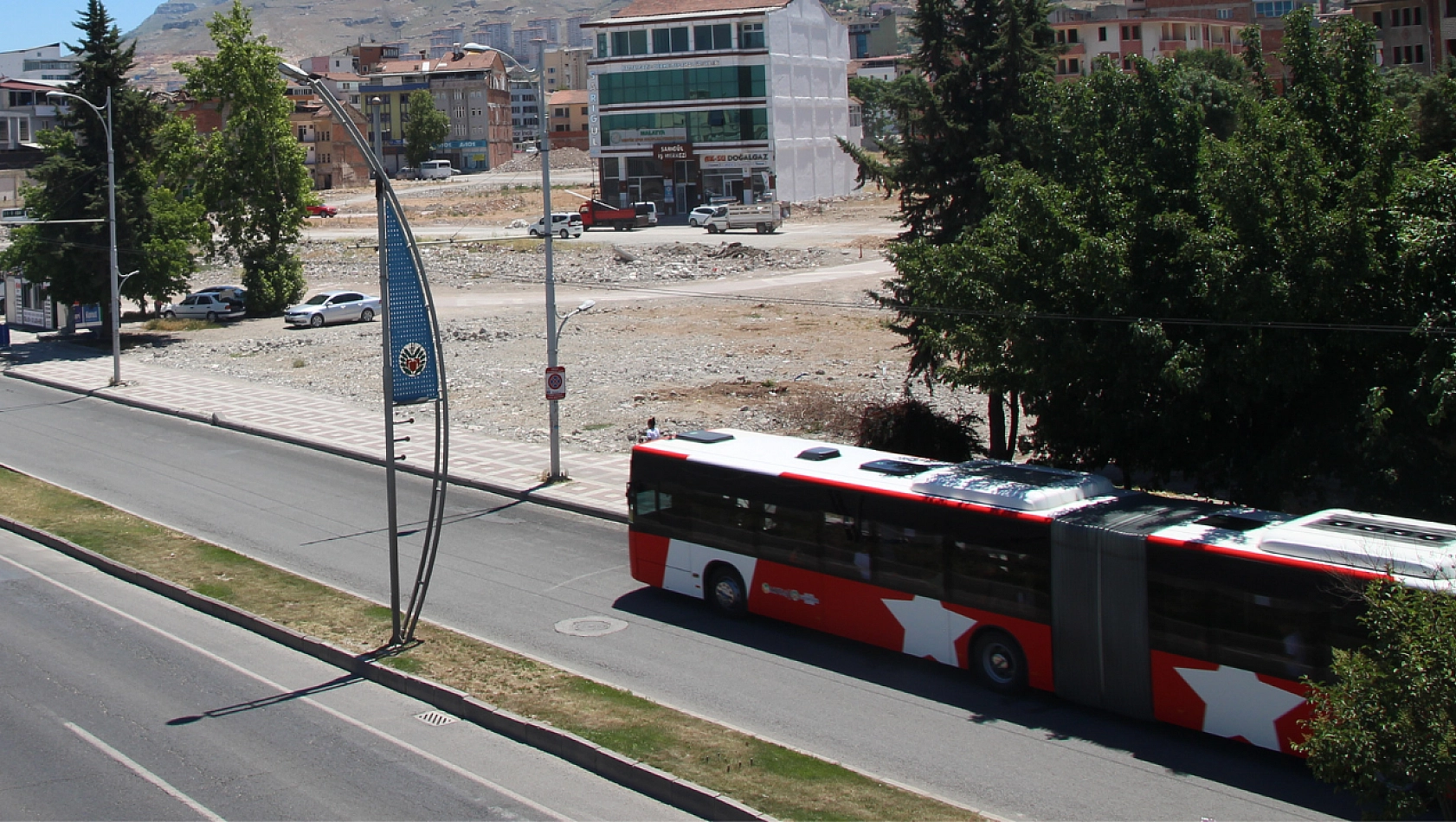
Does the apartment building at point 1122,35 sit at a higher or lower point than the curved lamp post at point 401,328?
higher

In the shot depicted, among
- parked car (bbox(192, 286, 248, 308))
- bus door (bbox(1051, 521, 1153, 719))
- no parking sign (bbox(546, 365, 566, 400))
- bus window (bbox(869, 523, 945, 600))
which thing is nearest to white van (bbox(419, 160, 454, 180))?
parked car (bbox(192, 286, 248, 308))

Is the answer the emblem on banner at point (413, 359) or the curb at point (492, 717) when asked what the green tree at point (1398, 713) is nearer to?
the curb at point (492, 717)

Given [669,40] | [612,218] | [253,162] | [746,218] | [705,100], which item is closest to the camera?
[253,162]

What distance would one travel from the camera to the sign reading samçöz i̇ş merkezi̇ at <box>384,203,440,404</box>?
15.3 m

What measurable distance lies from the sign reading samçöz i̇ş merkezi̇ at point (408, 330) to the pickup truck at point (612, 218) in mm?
69751

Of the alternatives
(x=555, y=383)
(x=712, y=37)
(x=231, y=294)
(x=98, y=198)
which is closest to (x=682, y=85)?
(x=712, y=37)

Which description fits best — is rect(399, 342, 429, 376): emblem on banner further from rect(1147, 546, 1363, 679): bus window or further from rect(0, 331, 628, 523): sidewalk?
rect(1147, 546, 1363, 679): bus window

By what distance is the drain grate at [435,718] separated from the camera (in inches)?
538

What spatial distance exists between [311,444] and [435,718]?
18.5m

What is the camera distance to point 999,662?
14516 millimetres

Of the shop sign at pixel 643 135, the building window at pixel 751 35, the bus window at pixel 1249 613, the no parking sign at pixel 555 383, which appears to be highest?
the building window at pixel 751 35

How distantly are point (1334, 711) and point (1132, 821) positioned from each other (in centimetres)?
315

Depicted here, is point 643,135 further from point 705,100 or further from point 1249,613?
point 1249,613

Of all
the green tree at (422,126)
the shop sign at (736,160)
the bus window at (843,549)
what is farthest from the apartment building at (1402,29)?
the green tree at (422,126)
